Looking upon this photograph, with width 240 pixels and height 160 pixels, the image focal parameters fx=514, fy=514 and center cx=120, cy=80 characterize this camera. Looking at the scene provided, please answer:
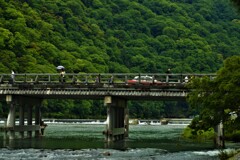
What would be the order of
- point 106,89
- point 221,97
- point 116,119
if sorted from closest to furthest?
point 221,97
point 106,89
point 116,119

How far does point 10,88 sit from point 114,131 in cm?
1309

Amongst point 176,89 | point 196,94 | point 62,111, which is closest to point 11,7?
point 62,111

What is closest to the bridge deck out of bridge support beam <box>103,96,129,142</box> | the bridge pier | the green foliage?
bridge support beam <box>103,96,129,142</box>

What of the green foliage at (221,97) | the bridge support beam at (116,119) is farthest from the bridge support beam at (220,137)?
the bridge support beam at (116,119)

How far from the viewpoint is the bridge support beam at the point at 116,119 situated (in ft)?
188

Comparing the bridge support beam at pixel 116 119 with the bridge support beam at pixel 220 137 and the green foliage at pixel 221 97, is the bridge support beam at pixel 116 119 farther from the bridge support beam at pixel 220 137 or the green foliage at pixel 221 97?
the green foliage at pixel 221 97

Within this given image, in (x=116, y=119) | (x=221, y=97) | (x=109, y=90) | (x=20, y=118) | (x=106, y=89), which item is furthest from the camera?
(x=20, y=118)

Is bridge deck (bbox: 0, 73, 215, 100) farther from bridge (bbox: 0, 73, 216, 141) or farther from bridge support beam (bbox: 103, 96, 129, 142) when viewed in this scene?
bridge support beam (bbox: 103, 96, 129, 142)

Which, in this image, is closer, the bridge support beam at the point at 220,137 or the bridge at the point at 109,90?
the bridge support beam at the point at 220,137

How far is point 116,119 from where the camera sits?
62906 mm

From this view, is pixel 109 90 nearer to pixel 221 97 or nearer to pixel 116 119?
pixel 116 119

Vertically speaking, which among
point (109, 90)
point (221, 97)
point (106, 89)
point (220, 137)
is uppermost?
point (106, 89)

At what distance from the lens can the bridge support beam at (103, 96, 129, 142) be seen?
57206 mm

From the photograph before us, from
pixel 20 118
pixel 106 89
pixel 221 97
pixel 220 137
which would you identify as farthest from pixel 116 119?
pixel 221 97
